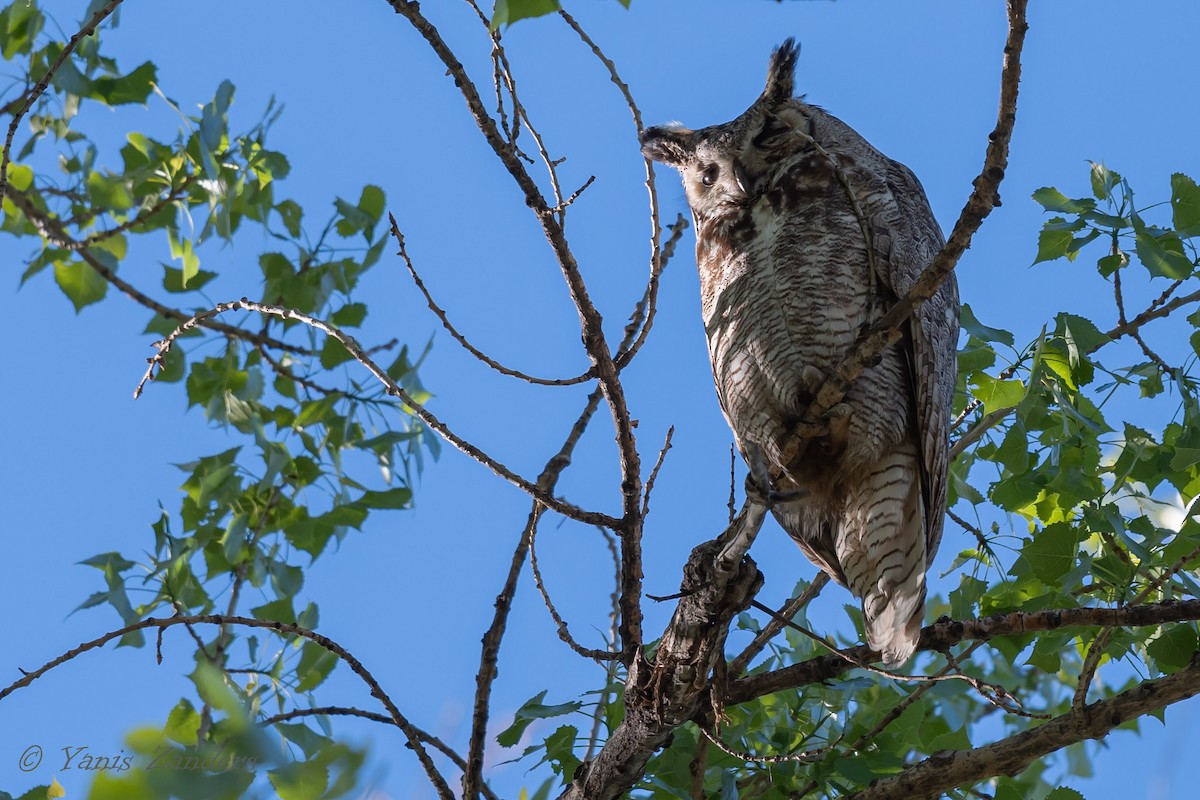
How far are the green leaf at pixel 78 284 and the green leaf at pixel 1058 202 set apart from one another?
296cm

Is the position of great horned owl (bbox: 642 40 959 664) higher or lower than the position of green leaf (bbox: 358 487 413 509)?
lower

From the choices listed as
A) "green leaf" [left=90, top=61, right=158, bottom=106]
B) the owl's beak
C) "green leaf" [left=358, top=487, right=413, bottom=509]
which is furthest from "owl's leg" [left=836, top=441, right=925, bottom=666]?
"green leaf" [left=90, top=61, right=158, bottom=106]

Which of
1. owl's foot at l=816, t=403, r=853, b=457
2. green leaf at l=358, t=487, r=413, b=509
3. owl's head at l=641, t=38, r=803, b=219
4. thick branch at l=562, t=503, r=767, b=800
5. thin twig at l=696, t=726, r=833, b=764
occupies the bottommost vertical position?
thin twig at l=696, t=726, r=833, b=764

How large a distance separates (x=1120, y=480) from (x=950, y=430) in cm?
48

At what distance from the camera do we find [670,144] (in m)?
3.26

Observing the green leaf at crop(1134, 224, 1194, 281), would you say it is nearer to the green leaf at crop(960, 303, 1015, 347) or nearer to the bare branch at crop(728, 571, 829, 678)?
the green leaf at crop(960, 303, 1015, 347)

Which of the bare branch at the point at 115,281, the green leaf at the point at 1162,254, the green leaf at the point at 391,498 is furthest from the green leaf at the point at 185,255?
the green leaf at the point at 1162,254

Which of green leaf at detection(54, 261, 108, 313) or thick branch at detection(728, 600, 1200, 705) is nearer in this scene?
thick branch at detection(728, 600, 1200, 705)

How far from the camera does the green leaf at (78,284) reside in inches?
143

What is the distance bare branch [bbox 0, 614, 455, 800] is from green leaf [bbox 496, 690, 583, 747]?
15 centimetres

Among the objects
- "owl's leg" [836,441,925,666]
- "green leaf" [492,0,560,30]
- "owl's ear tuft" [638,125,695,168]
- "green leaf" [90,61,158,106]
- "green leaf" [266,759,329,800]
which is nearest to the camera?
"green leaf" [266,759,329,800]

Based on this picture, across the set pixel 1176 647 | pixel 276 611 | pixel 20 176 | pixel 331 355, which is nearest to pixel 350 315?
pixel 331 355

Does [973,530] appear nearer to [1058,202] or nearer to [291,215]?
[1058,202]

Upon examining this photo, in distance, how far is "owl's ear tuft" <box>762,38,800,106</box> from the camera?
3145 mm
